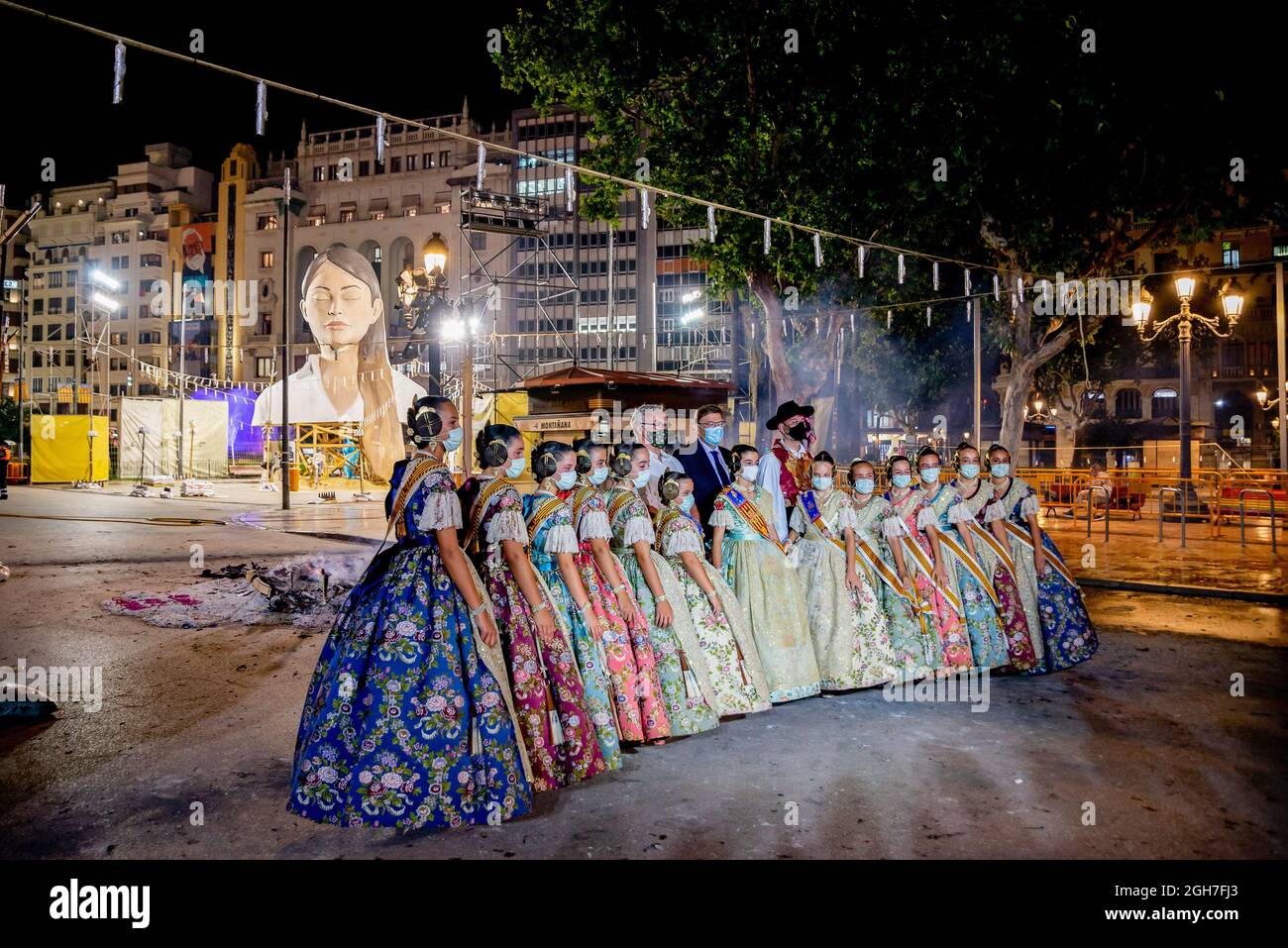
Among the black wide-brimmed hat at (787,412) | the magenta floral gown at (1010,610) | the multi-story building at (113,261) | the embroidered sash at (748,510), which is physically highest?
the multi-story building at (113,261)

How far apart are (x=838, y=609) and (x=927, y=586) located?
845 millimetres

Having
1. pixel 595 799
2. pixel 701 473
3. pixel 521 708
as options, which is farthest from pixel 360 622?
pixel 701 473

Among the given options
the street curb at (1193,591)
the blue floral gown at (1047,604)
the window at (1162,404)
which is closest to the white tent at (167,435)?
the street curb at (1193,591)

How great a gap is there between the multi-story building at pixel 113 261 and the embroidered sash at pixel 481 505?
294 ft

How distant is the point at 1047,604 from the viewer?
22.9 feet

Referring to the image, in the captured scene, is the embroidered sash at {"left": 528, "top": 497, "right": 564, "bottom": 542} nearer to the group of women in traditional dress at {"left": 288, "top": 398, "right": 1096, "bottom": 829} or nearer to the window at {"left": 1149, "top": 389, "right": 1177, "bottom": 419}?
the group of women in traditional dress at {"left": 288, "top": 398, "right": 1096, "bottom": 829}

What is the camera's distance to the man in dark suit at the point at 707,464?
644 centimetres

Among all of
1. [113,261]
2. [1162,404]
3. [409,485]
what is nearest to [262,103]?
[409,485]

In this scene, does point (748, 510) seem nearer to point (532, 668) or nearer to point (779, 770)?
point (779, 770)

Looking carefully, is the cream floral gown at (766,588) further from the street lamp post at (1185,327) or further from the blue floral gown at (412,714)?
the street lamp post at (1185,327)

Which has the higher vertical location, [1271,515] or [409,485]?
[409,485]

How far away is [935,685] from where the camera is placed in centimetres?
637

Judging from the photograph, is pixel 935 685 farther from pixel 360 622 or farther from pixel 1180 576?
pixel 1180 576

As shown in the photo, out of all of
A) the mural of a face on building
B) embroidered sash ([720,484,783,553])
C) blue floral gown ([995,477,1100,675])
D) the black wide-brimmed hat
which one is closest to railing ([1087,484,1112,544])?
blue floral gown ([995,477,1100,675])
